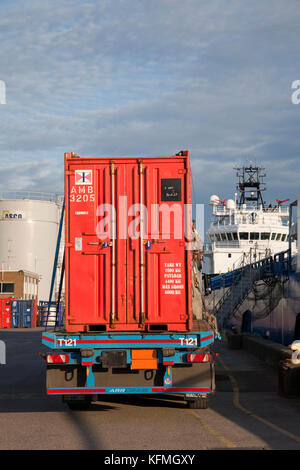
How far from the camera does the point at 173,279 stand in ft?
33.2

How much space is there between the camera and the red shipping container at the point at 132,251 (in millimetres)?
10109

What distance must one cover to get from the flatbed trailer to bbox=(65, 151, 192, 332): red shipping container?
461 mm

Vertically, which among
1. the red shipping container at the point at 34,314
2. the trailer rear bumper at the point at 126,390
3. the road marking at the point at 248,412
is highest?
the trailer rear bumper at the point at 126,390

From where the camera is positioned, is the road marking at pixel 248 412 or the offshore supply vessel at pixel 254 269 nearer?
the road marking at pixel 248 412

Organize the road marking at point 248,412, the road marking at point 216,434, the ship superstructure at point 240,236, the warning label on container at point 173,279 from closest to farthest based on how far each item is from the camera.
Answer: the road marking at point 216,434, the road marking at point 248,412, the warning label on container at point 173,279, the ship superstructure at point 240,236

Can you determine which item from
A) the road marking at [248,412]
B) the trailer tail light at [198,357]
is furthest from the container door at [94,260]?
the road marking at [248,412]

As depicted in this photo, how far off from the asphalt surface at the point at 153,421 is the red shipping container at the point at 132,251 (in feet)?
4.70

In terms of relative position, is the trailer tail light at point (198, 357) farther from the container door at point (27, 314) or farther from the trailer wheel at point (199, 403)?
the container door at point (27, 314)

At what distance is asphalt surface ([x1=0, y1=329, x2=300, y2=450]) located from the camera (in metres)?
7.86

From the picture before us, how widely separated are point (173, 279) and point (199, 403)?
2.14m

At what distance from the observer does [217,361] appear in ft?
64.8

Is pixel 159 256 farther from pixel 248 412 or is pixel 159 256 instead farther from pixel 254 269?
pixel 254 269

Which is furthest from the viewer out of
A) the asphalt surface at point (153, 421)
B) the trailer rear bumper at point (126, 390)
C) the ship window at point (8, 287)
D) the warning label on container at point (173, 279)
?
the ship window at point (8, 287)
